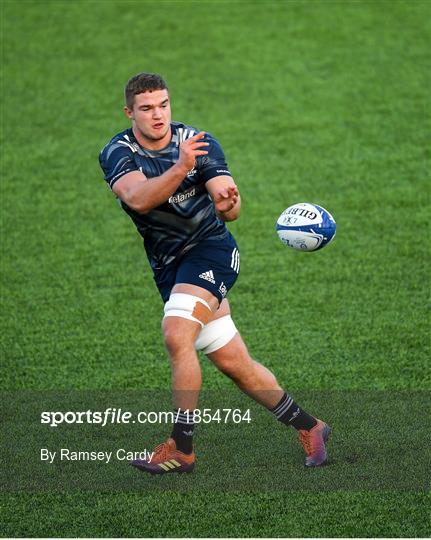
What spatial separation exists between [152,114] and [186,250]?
709 mm

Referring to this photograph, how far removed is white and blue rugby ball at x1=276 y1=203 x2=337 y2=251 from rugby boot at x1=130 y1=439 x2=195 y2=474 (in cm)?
119

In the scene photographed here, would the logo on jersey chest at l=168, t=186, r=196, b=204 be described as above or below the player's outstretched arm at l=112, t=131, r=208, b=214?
below

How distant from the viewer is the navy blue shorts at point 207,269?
565cm

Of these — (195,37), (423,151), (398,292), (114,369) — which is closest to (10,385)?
(114,369)

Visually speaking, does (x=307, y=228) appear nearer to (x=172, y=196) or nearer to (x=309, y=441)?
(x=172, y=196)

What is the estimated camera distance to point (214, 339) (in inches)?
222

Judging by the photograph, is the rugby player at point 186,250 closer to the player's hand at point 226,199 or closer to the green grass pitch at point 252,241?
the player's hand at point 226,199

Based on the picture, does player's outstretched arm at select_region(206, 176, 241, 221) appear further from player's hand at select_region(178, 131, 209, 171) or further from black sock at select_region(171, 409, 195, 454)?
black sock at select_region(171, 409, 195, 454)

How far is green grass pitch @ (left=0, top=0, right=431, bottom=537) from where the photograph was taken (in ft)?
17.2

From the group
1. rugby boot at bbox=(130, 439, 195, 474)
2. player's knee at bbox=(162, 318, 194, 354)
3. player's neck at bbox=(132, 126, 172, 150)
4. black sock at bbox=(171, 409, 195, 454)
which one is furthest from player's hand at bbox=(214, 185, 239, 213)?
rugby boot at bbox=(130, 439, 195, 474)

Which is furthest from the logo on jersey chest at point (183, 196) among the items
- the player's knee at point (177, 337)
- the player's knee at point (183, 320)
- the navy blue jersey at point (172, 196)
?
the player's knee at point (177, 337)

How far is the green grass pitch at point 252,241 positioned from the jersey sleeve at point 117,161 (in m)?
1.51

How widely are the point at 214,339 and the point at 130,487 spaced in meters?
0.83

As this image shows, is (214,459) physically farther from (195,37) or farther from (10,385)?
(195,37)
